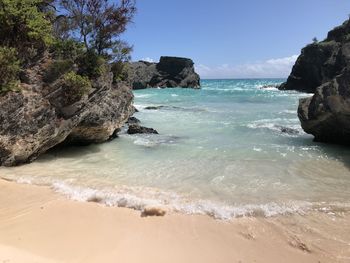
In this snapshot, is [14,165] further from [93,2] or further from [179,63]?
[179,63]

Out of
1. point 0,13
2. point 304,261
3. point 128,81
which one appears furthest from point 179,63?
point 304,261

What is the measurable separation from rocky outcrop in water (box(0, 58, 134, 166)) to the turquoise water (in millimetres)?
491

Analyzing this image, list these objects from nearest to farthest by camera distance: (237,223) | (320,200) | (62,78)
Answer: (237,223), (320,200), (62,78)

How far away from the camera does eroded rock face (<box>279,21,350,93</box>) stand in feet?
186

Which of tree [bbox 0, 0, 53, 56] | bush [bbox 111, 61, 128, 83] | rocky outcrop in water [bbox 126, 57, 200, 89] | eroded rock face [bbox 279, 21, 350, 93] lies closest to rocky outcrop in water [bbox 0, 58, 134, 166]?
tree [bbox 0, 0, 53, 56]

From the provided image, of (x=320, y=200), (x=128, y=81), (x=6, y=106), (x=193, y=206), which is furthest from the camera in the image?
(x=128, y=81)

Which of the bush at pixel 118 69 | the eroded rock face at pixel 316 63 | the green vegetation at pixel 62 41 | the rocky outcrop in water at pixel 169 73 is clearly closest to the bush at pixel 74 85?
the green vegetation at pixel 62 41

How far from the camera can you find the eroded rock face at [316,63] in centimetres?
5675

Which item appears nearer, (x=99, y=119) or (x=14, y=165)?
(x=14, y=165)

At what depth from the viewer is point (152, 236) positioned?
6.47 metres

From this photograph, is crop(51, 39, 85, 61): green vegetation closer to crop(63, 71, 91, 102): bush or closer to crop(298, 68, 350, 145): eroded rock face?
crop(63, 71, 91, 102): bush

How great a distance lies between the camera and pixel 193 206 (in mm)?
7715

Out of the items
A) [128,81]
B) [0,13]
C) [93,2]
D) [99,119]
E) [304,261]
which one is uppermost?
[93,2]

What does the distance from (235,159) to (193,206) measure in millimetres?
4670
